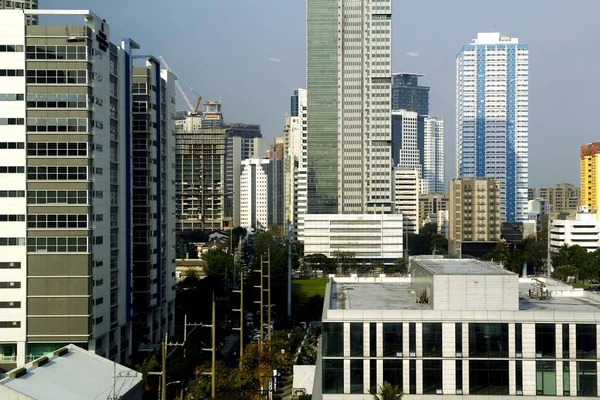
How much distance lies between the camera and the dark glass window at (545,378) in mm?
29750

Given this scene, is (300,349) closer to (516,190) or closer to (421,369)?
(421,369)

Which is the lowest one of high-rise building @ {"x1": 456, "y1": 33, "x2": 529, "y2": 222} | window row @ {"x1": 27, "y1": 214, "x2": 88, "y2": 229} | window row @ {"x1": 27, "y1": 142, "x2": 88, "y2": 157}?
window row @ {"x1": 27, "y1": 214, "x2": 88, "y2": 229}

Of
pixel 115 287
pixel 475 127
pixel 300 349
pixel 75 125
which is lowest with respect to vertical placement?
pixel 300 349

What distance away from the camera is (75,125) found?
4053cm

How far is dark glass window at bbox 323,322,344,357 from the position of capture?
98.9ft

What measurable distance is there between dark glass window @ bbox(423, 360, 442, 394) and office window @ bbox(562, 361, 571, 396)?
4566mm

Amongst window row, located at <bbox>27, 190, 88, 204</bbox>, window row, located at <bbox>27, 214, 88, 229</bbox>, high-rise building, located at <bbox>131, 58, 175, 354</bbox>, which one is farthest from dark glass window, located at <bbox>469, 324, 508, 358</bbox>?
high-rise building, located at <bbox>131, 58, 175, 354</bbox>

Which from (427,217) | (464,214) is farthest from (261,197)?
(464,214)

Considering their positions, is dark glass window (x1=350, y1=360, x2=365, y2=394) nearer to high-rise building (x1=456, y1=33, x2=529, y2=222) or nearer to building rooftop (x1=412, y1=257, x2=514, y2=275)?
building rooftop (x1=412, y1=257, x2=514, y2=275)

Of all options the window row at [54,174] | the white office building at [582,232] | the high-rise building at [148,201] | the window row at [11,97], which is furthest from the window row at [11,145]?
the white office building at [582,232]

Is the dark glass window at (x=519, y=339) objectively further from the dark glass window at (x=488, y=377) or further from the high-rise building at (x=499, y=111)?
the high-rise building at (x=499, y=111)

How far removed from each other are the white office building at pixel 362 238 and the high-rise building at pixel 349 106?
2.19m

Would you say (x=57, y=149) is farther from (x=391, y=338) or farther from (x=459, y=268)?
(x=459, y=268)

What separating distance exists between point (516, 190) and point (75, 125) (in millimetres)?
163348
